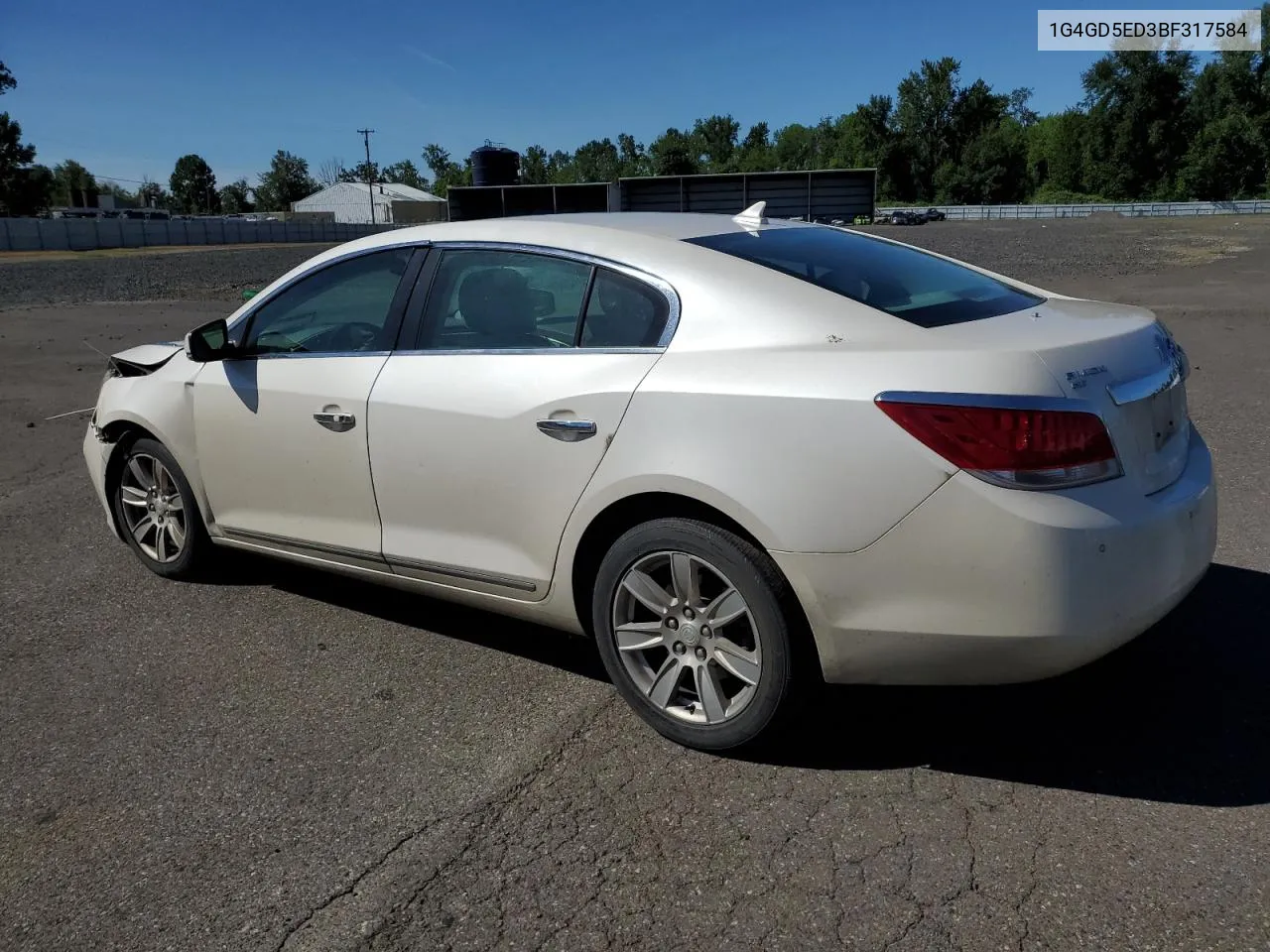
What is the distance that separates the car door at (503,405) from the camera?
127 inches

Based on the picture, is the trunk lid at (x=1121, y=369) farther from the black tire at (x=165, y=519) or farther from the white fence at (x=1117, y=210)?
the white fence at (x=1117, y=210)

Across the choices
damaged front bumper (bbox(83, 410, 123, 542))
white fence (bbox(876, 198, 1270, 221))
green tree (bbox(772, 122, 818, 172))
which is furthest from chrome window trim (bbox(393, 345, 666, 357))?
green tree (bbox(772, 122, 818, 172))

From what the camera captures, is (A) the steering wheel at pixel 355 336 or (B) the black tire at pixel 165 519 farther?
(B) the black tire at pixel 165 519

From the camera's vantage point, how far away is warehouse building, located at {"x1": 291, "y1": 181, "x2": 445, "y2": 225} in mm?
107062

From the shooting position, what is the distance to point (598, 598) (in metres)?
3.25

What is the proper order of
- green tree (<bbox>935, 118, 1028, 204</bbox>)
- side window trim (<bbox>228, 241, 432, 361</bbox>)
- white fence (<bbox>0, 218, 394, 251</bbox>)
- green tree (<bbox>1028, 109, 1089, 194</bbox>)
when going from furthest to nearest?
green tree (<bbox>935, 118, 1028, 204</bbox>) → green tree (<bbox>1028, 109, 1089, 194</bbox>) → white fence (<bbox>0, 218, 394, 251</bbox>) → side window trim (<bbox>228, 241, 432, 361</bbox>)

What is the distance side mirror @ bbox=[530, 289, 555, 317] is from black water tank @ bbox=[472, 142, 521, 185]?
42.8ft

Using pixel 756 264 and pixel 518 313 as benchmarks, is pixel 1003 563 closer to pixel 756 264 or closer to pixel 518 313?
pixel 756 264

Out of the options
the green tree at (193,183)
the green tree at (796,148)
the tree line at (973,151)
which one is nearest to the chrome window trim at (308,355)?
the tree line at (973,151)

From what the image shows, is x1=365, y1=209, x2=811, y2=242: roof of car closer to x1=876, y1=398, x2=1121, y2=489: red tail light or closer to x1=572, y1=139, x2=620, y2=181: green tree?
x1=876, y1=398, x2=1121, y2=489: red tail light

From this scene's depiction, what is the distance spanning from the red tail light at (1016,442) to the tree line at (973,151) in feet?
267

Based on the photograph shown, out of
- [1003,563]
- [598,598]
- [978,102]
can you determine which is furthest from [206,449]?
[978,102]

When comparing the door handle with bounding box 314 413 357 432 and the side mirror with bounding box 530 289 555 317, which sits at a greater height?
the side mirror with bounding box 530 289 555 317

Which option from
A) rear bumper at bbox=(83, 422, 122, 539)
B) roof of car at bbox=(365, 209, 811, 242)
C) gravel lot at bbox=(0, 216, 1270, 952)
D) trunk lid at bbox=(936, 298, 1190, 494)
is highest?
roof of car at bbox=(365, 209, 811, 242)
